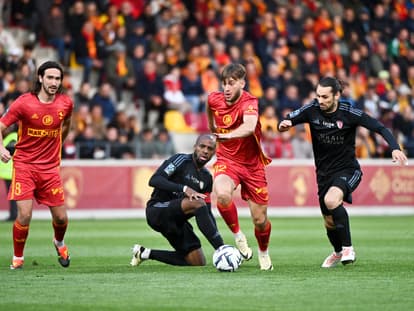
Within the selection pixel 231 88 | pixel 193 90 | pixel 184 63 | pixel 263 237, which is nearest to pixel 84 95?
pixel 193 90

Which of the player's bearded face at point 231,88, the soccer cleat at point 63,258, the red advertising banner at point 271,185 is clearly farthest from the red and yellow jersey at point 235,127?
the red advertising banner at point 271,185

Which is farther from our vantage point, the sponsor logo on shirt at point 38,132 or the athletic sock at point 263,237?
the sponsor logo on shirt at point 38,132

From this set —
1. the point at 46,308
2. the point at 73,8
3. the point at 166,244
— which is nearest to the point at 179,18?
the point at 73,8

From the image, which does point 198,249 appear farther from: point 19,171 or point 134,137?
point 134,137

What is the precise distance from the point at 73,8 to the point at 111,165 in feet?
14.1

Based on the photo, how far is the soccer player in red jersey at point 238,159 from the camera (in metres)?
12.2

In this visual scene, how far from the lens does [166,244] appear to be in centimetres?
1705

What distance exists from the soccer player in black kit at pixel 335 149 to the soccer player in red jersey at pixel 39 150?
8.74 ft

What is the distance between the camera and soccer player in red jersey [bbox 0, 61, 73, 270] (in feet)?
40.5

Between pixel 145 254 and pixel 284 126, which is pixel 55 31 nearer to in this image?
pixel 145 254

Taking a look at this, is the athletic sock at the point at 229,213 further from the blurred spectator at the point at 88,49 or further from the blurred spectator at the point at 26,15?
the blurred spectator at the point at 26,15

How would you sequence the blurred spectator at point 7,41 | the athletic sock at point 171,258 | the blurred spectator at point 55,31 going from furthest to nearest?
the blurred spectator at point 55,31 < the blurred spectator at point 7,41 < the athletic sock at point 171,258

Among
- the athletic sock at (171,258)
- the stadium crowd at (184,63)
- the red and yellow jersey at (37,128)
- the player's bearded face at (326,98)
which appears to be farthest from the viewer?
the stadium crowd at (184,63)

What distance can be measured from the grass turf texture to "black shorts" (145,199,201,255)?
1.06 ft
